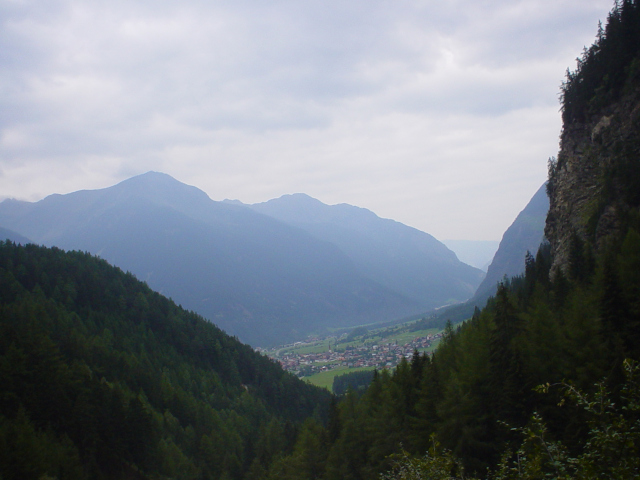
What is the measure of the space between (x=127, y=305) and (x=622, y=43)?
326 ft

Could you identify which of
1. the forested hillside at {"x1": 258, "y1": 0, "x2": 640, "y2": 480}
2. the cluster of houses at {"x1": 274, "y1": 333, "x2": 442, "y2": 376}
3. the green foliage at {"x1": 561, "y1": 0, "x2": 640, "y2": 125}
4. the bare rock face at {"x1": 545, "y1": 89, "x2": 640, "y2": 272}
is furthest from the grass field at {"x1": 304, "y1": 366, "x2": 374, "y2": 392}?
the green foliage at {"x1": 561, "y1": 0, "x2": 640, "y2": 125}

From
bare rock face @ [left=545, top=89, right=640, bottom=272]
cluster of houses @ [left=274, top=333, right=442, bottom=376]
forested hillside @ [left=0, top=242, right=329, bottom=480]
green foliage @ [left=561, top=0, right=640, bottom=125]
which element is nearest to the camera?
forested hillside @ [left=0, top=242, right=329, bottom=480]

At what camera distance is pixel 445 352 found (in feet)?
141

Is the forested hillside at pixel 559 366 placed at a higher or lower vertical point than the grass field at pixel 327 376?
higher

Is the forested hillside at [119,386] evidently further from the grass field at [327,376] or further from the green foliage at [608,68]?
the green foliage at [608,68]

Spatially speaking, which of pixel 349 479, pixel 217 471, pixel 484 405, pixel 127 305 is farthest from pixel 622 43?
pixel 127 305

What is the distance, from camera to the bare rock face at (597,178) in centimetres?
4255

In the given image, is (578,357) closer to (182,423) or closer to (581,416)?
(581,416)

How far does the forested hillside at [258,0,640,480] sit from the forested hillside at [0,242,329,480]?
14.3 metres

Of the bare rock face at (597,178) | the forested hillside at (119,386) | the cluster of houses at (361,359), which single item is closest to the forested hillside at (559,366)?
the bare rock face at (597,178)

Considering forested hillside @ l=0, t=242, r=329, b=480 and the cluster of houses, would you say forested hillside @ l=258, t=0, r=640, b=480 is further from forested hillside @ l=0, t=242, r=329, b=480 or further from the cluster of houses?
the cluster of houses

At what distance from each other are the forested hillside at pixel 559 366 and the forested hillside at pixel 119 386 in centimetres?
1430

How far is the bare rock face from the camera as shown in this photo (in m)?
42.6

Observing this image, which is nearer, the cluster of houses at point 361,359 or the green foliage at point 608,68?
the green foliage at point 608,68
